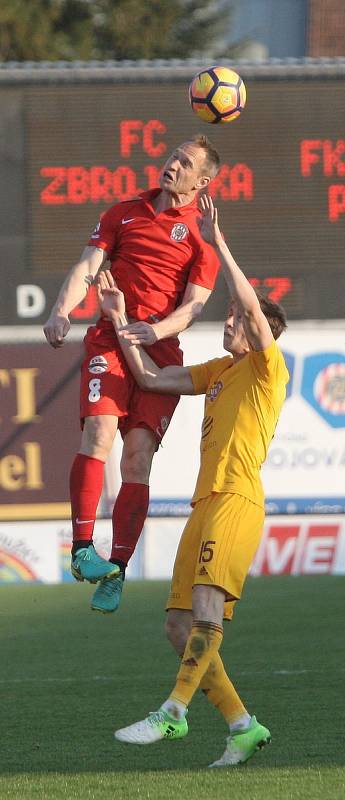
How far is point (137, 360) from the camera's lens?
5695 mm

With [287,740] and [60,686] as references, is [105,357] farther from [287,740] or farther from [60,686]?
[60,686]

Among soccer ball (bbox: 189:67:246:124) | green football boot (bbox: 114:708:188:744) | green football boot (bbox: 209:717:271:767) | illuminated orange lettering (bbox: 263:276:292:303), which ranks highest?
soccer ball (bbox: 189:67:246:124)

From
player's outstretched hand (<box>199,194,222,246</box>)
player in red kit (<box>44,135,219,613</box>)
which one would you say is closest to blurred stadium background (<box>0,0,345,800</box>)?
player in red kit (<box>44,135,219,613</box>)

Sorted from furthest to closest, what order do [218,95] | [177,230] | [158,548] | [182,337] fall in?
[158,548] < [182,337] < [218,95] < [177,230]

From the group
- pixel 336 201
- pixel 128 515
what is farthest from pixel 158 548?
pixel 128 515

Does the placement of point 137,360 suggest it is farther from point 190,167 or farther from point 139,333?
point 190,167

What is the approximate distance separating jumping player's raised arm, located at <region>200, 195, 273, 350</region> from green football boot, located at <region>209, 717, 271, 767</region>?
140 centimetres

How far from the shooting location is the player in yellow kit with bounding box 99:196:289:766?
533 cm

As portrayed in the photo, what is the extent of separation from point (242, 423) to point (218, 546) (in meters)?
0.51

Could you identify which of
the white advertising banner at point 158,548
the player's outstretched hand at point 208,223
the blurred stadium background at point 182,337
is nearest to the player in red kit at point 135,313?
the player's outstretched hand at point 208,223

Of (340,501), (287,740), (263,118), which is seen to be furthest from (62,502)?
(287,740)

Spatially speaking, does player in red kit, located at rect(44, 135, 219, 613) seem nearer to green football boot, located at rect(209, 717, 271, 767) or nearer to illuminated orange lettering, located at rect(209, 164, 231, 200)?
green football boot, located at rect(209, 717, 271, 767)

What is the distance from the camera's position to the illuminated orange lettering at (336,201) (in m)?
10.8

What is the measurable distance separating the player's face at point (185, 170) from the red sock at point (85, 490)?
1.11 metres
